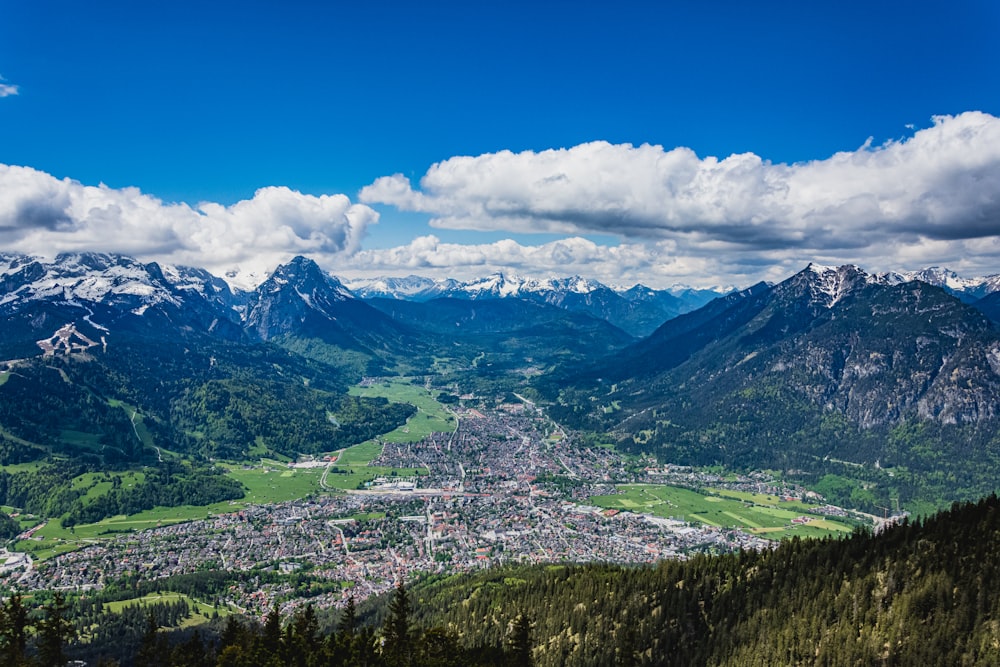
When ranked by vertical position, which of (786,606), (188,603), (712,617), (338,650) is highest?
(338,650)

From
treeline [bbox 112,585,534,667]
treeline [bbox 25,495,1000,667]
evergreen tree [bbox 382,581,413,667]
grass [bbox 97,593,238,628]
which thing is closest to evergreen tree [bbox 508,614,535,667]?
treeline [bbox 112,585,534,667]

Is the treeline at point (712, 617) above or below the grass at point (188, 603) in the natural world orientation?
above

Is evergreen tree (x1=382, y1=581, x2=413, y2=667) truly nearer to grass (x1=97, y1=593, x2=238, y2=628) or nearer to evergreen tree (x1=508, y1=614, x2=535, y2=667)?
evergreen tree (x1=508, y1=614, x2=535, y2=667)

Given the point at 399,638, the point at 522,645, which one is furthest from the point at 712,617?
the point at 399,638

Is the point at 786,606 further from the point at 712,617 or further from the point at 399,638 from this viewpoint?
the point at 399,638

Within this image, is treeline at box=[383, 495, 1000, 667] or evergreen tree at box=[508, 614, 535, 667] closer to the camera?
evergreen tree at box=[508, 614, 535, 667]

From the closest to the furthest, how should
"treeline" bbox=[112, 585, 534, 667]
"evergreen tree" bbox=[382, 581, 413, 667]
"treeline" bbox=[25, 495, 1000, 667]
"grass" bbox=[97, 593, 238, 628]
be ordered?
"treeline" bbox=[112, 585, 534, 667]
"evergreen tree" bbox=[382, 581, 413, 667]
"treeline" bbox=[25, 495, 1000, 667]
"grass" bbox=[97, 593, 238, 628]

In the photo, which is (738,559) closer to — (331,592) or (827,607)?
(827,607)

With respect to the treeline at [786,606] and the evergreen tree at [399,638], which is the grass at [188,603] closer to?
the treeline at [786,606]

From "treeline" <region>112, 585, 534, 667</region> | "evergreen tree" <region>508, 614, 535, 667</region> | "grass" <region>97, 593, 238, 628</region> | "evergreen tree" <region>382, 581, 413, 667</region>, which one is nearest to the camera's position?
"evergreen tree" <region>508, 614, 535, 667</region>

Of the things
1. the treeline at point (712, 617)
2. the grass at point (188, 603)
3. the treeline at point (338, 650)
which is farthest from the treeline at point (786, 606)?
the grass at point (188, 603)

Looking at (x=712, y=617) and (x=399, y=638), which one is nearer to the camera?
(x=399, y=638)
